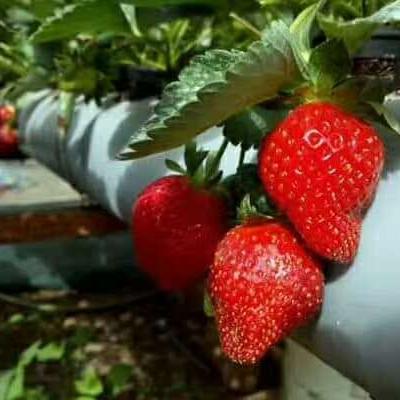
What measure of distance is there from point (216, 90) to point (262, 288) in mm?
83

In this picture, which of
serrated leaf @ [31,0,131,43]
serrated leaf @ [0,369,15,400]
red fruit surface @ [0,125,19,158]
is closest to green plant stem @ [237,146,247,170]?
serrated leaf @ [31,0,131,43]

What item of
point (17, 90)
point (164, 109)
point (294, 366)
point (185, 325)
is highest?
point (164, 109)

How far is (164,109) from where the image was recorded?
364 mm

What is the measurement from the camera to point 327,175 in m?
0.35

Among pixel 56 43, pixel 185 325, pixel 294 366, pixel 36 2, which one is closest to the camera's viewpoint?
pixel 36 2

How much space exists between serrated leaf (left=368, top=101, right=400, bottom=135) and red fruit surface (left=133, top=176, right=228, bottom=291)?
0.33 feet

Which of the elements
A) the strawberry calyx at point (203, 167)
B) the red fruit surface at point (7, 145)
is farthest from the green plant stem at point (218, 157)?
the red fruit surface at point (7, 145)

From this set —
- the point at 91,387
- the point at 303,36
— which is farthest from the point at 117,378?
the point at 303,36

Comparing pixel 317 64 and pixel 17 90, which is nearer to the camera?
pixel 317 64

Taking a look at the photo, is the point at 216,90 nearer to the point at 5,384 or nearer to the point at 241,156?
the point at 241,156

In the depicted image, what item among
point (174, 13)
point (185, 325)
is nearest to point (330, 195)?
point (174, 13)

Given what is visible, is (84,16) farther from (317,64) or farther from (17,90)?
(17,90)

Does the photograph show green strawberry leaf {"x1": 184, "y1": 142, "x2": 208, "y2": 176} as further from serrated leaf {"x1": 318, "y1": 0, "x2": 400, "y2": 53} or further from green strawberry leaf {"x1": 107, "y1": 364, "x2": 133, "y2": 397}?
green strawberry leaf {"x1": 107, "y1": 364, "x2": 133, "y2": 397}

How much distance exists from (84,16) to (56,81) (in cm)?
35
